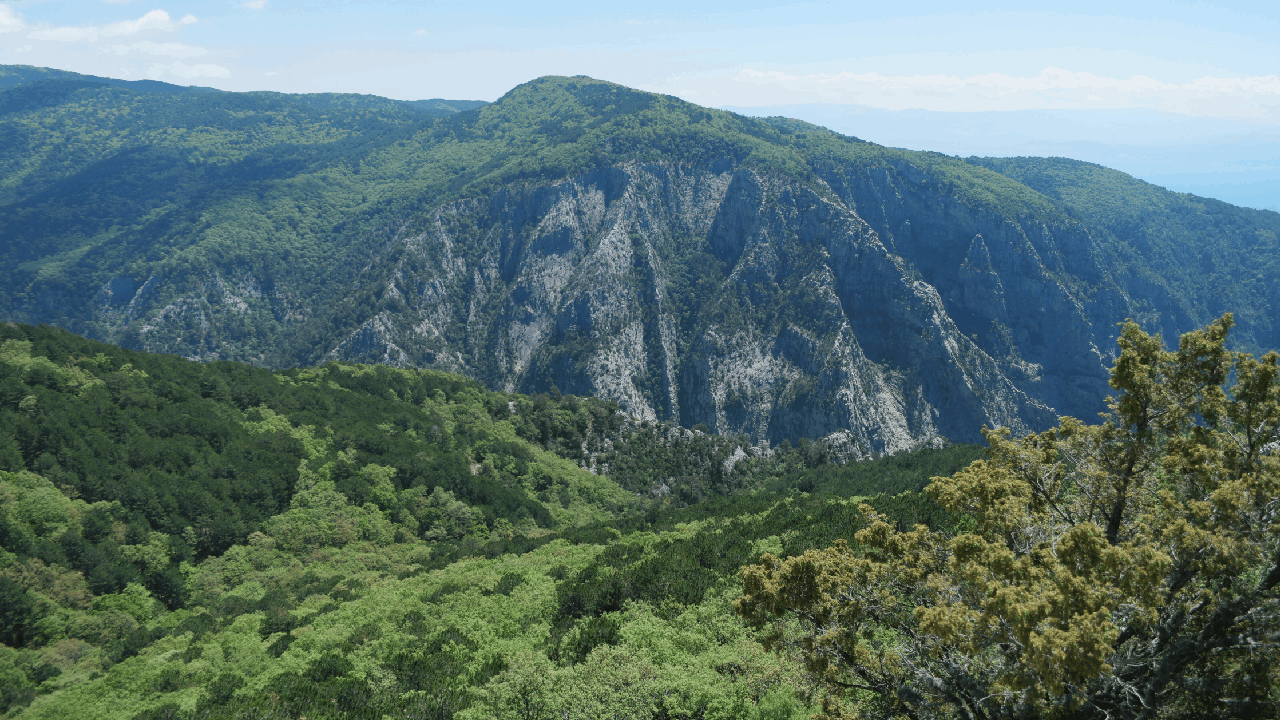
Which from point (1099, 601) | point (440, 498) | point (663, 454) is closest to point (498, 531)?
point (440, 498)

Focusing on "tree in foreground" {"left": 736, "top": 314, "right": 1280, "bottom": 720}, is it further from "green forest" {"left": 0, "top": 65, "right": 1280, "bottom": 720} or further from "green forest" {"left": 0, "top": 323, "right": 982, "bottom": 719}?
"green forest" {"left": 0, "top": 323, "right": 982, "bottom": 719}

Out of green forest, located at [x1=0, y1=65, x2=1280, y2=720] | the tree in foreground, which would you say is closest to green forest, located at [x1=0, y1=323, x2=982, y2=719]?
green forest, located at [x1=0, y1=65, x2=1280, y2=720]

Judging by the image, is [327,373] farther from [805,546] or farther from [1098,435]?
[1098,435]

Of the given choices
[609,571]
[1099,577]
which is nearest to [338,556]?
[609,571]

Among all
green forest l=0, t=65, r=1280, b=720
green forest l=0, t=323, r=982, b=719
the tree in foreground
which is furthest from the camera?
green forest l=0, t=323, r=982, b=719

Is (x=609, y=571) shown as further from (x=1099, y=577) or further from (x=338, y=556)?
(x=338, y=556)

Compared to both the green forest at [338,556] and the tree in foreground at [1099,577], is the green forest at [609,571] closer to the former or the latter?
the tree in foreground at [1099,577]

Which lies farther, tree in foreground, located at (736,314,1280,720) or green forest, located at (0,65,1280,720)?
green forest, located at (0,65,1280,720)

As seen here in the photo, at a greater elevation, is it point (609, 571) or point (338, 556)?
point (609, 571)
